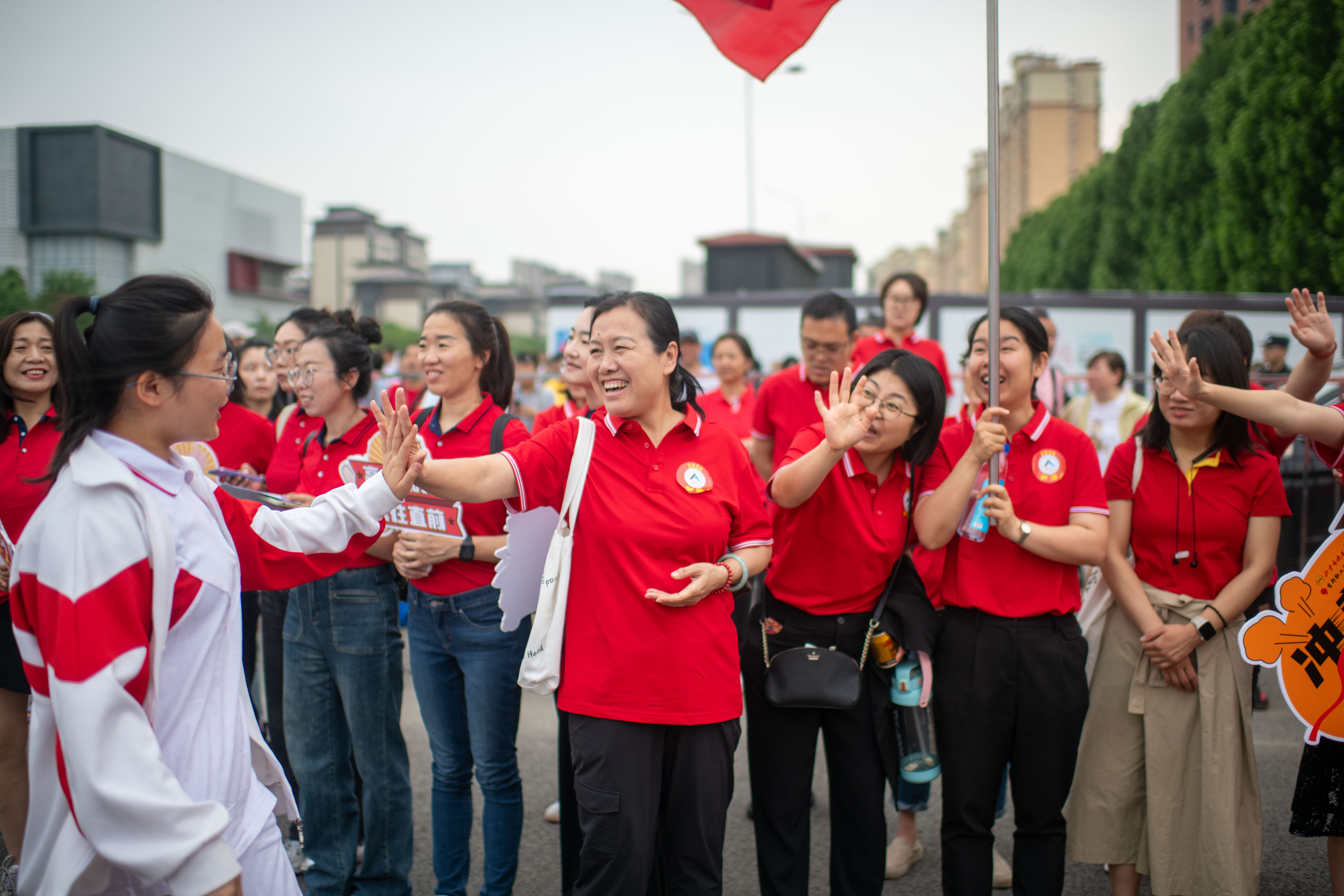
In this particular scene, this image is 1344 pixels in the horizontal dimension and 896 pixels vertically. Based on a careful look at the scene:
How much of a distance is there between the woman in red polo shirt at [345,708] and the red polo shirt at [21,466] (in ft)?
3.01

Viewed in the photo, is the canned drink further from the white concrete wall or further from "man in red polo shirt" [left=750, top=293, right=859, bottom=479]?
the white concrete wall

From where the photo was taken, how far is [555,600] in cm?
251

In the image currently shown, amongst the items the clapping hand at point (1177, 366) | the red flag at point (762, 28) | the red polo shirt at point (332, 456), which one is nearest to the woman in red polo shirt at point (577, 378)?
the red polo shirt at point (332, 456)

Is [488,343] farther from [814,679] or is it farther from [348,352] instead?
[814,679]

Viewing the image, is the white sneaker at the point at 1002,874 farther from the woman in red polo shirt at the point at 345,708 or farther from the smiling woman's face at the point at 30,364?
the smiling woman's face at the point at 30,364

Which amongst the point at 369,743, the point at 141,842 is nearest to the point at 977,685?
the point at 369,743

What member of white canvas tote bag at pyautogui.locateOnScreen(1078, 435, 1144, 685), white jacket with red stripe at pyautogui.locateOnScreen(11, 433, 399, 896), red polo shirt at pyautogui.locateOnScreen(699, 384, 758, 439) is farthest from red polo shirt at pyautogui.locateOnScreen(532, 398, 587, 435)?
white canvas tote bag at pyautogui.locateOnScreen(1078, 435, 1144, 685)

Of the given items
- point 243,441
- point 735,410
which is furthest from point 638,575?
point 735,410

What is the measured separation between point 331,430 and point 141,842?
212 cm

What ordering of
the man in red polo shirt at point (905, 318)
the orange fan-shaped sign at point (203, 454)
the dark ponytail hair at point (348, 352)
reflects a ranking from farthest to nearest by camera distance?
the man in red polo shirt at point (905, 318) < the orange fan-shaped sign at point (203, 454) < the dark ponytail hair at point (348, 352)

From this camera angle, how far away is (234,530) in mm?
2109

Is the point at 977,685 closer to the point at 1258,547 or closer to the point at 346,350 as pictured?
the point at 1258,547

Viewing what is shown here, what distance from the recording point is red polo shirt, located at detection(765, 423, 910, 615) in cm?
298

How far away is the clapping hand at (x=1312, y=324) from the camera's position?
2977mm
